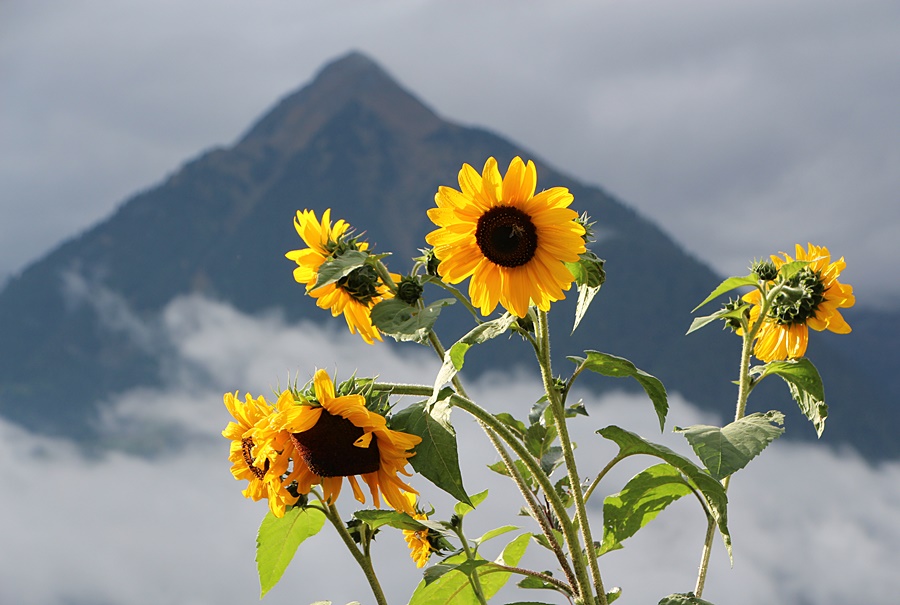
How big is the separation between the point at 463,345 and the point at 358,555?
0.45 meters

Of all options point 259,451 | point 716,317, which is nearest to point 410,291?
point 259,451

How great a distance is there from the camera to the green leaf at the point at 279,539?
4.56 feet

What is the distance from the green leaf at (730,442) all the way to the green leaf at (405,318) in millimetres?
401

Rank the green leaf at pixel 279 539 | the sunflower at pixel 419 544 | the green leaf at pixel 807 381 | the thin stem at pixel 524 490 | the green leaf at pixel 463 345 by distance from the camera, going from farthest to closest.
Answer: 1. the sunflower at pixel 419 544
2. the green leaf at pixel 807 381
3. the green leaf at pixel 279 539
4. the thin stem at pixel 524 490
5. the green leaf at pixel 463 345

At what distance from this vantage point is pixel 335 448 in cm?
112

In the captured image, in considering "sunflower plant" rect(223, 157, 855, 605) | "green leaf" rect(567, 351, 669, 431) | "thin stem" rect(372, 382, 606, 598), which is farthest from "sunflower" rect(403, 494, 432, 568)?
"green leaf" rect(567, 351, 669, 431)

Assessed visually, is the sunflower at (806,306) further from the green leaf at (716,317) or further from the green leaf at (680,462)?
the green leaf at (680,462)

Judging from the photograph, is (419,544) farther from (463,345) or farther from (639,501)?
(463,345)

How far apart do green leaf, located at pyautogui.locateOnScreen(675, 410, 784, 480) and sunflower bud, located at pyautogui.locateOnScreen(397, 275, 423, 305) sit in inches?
16.8

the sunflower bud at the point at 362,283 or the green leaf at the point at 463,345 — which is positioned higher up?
the sunflower bud at the point at 362,283

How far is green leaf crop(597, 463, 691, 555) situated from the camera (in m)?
1.41

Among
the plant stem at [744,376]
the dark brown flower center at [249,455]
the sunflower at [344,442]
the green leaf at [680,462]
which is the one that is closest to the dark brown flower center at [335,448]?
the sunflower at [344,442]

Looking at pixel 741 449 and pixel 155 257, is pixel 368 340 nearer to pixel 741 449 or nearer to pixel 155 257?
pixel 741 449

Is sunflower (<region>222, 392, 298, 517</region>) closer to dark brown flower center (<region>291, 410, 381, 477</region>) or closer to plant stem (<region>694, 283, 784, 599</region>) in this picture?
dark brown flower center (<region>291, 410, 381, 477</region>)
